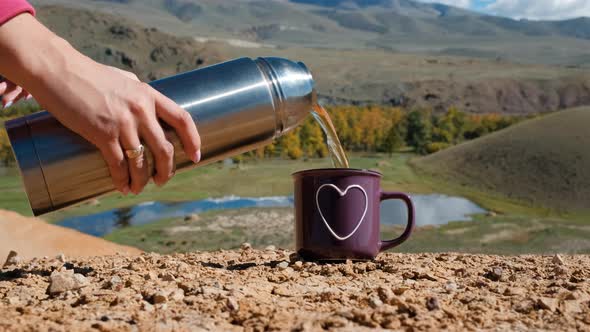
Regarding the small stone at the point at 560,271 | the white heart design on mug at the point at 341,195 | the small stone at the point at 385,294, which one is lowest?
the small stone at the point at 560,271

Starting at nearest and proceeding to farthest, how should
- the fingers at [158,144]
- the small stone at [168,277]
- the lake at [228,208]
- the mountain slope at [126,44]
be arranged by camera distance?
1. the fingers at [158,144]
2. the small stone at [168,277]
3. the lake at [228,208]
4. the mountain slope at [126,44]

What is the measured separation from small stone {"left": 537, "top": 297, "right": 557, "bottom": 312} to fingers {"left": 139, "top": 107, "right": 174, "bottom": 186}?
91cm

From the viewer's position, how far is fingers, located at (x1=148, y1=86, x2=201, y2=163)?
1447mm

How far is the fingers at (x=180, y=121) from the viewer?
1447 millimetres

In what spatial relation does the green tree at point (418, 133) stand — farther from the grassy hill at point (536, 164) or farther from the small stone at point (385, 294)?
the small stone at point (385, 294)

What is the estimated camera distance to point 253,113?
176 centimetres

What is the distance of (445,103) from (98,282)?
2304 inches

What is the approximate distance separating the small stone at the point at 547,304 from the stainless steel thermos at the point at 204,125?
82cm

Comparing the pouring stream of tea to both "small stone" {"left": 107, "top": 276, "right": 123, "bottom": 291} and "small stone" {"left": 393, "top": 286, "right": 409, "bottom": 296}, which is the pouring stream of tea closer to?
"small stone" {"left": 393, "top": 286, "right": 409, "bottom": 296}

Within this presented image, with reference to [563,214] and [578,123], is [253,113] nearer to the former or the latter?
[563,214]

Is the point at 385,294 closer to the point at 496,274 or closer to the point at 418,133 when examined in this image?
the point at 496,274

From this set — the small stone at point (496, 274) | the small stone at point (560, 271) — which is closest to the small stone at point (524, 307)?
the small stone at point (496, 274)

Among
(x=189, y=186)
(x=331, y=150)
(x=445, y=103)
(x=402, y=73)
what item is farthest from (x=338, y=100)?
(x=331, y=150)

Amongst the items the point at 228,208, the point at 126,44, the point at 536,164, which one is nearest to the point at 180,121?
the point at 228,208
